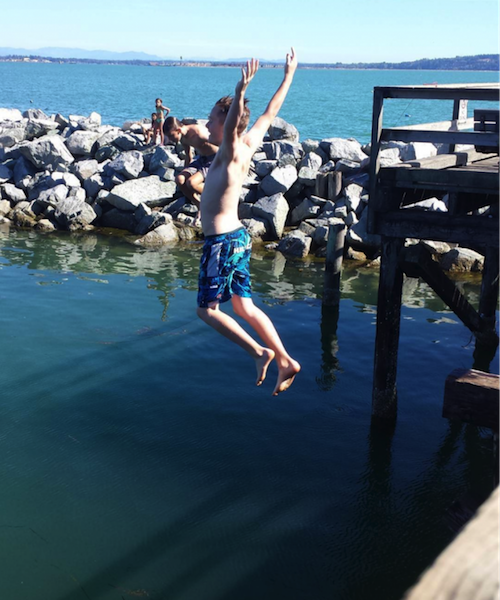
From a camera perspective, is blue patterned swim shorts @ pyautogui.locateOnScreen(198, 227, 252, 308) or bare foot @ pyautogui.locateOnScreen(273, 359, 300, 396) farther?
bare foot @ pyautogui.locateOnScreen(273, 359, 300, 396)

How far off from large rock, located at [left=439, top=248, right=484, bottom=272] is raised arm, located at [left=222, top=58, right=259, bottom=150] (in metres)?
11.3

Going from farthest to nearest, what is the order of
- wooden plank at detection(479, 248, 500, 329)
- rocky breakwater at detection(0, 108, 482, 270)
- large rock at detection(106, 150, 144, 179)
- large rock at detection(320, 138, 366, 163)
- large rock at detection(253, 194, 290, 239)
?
1. large rock at detection(106, 150, 144, 179)
2. large rock at detection(320, 138, 366, 163)
3. large rock at detection(253, 194, 290, 239)
4. rocky breakwater at detection(0, 108, 482, 270)
5. wooden plank at detection(479, 248, 500, 329)

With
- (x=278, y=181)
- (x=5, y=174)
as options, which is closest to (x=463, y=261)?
(x=278, y=181)

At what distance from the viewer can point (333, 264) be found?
1293 cm

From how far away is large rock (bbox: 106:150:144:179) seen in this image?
2114cm

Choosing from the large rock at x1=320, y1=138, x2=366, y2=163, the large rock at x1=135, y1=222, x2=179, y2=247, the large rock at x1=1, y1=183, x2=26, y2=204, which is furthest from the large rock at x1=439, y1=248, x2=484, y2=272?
the large rock at x1=1, y1=183, x2=26, y2=204

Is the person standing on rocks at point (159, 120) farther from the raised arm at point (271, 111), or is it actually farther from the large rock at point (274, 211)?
the raised arm at point (271, 111)

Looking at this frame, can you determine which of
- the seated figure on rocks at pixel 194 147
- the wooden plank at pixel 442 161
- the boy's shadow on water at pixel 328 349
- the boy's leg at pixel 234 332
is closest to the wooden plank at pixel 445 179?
the wooden plank at pixel 442 161

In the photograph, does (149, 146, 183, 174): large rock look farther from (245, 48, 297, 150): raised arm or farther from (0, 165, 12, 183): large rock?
(245, 48, 297, 150): raised arm

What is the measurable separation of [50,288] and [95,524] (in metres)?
8.48

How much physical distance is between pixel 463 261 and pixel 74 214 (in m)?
10.4

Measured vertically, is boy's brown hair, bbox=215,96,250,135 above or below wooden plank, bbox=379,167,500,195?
above

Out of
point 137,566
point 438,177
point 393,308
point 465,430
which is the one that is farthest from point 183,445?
point 438,177

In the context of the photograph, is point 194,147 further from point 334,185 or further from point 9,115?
point 9,115
